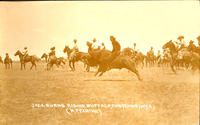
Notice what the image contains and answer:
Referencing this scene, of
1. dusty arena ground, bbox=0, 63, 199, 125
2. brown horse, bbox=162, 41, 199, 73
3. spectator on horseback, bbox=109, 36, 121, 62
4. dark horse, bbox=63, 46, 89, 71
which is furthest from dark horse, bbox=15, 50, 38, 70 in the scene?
brown horse, bbox=162, 41, 199, 73

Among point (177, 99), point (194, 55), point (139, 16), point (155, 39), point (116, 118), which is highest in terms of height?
point (139, 16)

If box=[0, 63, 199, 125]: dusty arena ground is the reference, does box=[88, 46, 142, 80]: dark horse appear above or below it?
above

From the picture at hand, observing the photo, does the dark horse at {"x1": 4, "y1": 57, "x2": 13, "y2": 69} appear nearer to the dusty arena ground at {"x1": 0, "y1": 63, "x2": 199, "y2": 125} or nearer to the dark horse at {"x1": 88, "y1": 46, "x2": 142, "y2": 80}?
the dusty arena ground at {"x1": 0, "y1": 63, "x2": 199, "y2": 125}

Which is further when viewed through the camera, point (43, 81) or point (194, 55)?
point (43, 81)

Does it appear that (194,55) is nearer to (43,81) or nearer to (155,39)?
(155,39)

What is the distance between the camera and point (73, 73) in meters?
3.05

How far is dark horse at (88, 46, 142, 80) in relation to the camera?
293cm

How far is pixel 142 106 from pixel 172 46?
2.53 feet

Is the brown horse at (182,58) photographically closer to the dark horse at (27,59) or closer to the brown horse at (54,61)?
the brown horse at (54,61)

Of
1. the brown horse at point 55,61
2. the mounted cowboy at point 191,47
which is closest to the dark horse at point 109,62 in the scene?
the brown horse at point 55,61

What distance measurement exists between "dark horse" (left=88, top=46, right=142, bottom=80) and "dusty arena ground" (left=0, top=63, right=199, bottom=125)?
0.06 metres

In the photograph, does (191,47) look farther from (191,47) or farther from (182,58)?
(182,58)

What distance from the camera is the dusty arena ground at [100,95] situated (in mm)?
2885

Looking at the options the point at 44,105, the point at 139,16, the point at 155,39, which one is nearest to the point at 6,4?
the point at 44,105
